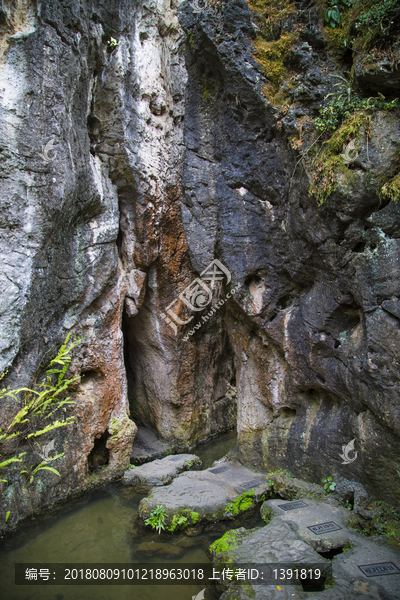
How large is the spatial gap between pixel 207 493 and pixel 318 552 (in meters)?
1.98

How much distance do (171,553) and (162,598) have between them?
716mm

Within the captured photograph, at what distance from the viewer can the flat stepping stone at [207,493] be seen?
5191 millimetres

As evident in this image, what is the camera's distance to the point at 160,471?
671 centimetres

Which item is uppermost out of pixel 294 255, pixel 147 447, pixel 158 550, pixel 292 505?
pixel 294 255

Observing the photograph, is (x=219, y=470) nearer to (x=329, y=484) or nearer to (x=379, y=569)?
(x=329, y=484)

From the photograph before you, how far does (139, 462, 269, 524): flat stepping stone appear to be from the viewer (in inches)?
204

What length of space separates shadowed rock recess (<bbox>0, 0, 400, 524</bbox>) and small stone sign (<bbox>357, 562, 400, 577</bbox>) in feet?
2.84

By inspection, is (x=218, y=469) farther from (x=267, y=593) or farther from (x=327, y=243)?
(x=327, y=243)

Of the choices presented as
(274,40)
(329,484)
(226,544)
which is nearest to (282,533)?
(226,544)

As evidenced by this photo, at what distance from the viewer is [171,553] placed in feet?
15.0

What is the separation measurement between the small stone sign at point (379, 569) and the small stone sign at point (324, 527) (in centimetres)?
62

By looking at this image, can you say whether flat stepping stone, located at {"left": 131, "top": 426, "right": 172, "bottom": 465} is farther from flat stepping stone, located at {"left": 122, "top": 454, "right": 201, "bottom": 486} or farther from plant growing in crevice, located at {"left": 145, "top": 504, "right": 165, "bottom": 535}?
plant growing in crevice, located at {"left": 145, "top": 504, "right": 165, "bottom": 535}

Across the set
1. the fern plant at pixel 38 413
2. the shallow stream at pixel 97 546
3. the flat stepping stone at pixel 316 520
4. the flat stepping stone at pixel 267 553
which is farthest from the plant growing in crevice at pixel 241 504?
the fern plant at pixel 38 413

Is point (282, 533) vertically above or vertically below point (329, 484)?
below
